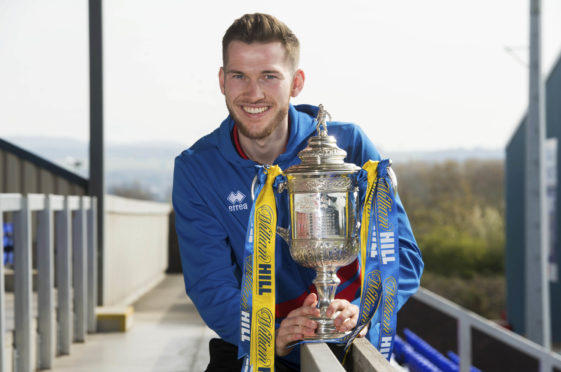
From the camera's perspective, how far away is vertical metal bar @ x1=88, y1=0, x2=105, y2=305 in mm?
6887

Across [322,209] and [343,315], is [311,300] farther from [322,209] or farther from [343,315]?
[322,209]

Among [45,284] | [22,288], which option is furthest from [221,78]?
[45,284]

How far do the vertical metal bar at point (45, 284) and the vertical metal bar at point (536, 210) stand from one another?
649 centimetres

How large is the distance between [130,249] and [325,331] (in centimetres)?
741

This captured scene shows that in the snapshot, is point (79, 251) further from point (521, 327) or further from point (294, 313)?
point (521, 327)

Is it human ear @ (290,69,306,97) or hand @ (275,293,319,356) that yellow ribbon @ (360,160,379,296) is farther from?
human ear @ (290,69,306,97)

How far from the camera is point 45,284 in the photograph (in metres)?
5.00

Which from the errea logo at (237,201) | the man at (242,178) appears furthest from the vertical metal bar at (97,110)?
the errea logo at (237,201)

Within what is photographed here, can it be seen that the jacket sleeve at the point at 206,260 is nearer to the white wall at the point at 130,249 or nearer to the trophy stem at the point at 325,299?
the trophy stem at the point at 325,299

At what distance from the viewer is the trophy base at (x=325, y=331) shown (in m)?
1.88

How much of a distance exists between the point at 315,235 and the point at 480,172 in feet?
182

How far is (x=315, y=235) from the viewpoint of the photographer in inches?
76.0

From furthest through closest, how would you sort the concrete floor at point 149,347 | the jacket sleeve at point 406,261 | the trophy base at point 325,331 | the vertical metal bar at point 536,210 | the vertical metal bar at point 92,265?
the vertical metal bar at point 536,210
the vertical metal bar at point 92,265
the concrete floor at point 149,347
the jacket sleeve at point 406,261
the trophy base at point 325,331

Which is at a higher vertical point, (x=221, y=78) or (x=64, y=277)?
(x=221, y=78)
